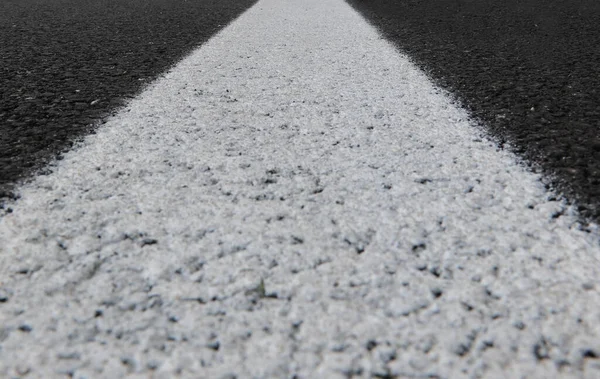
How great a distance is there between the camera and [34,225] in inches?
49.5

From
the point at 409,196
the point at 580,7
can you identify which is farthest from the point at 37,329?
the point at 580,7

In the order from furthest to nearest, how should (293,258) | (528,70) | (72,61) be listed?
(72,61) → (528,70) → (293,258)

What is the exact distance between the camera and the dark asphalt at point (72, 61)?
5.84 feet

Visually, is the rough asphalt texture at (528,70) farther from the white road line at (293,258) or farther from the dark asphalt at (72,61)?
the dark asphalt at (72,61)

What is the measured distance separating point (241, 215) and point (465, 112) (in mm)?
1110

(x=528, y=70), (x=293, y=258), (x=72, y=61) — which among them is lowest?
(x=72, y=61)

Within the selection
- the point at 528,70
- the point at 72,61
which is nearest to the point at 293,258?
the point at 528,70

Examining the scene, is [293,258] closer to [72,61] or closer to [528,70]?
[528,70]

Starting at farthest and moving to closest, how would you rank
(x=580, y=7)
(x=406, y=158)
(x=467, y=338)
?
1. (x=580, y=7)
2. (x=406, y=158)
3. (x=467, y=338)

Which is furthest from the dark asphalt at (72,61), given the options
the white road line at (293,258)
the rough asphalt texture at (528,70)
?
the rough asphalt texture at (528,70)

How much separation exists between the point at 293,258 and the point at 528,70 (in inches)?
79.0

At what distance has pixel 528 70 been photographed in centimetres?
268

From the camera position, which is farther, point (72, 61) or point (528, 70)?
point (72, 61)

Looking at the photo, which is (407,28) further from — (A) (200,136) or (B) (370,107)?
(A) (200,136)
